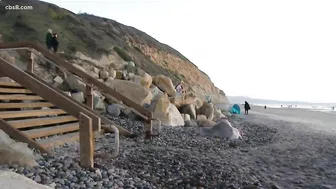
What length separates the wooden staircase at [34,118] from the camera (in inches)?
243

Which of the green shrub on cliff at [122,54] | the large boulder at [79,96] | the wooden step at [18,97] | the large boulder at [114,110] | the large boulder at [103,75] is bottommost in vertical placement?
the large boulder at [114,110]

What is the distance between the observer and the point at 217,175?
589 centimetres

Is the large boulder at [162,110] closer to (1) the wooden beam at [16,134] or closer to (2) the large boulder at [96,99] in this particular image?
(2) the large boulder at [96,99]

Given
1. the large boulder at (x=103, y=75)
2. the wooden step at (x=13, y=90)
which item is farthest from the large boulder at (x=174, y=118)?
the wooden step at (x=13, y=90)

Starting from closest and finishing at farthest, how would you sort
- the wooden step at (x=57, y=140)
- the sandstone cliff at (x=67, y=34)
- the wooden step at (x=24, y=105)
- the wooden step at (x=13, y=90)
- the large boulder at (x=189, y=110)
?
the wooden step at (x=57, y=140), the wooden step at (x=24, y=105), the wooden step at (x=13, y=90), the large boulder at (x=189, y=110), the sandstone cliff at (x=67, y=34)

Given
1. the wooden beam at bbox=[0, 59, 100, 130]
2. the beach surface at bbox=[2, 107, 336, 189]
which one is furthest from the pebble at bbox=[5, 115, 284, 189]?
the wooden beam at bbox=[0, 59, 100, 130]

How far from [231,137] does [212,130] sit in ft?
2.31

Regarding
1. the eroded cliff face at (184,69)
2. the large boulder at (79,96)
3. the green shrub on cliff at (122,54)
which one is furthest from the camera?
the eroded cliff face at (184,69)

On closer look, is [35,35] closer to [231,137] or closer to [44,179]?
[231,137]

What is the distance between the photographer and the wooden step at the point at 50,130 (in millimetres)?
6078

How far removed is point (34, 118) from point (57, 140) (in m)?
1.18

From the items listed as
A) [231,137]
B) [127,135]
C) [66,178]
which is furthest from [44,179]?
[231,137]

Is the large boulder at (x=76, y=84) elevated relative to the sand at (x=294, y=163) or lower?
elevated

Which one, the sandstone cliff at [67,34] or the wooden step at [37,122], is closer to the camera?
the wooden step at [37,122]
